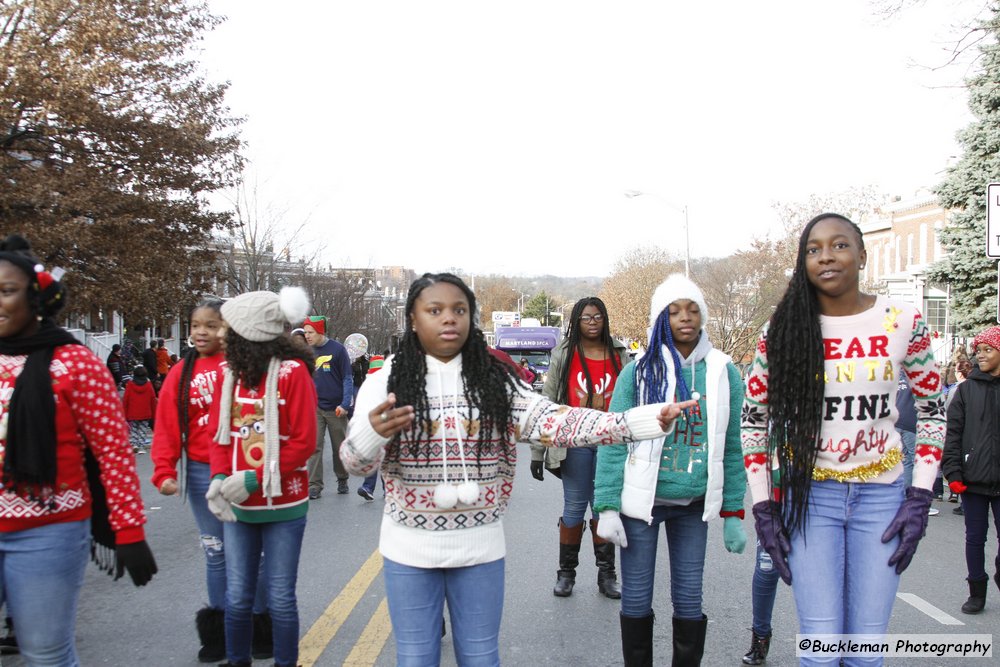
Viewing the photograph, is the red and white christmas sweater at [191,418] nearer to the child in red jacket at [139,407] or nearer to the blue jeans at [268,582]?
the blue jeans at [268,582]

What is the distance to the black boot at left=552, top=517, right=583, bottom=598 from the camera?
5.86 metres

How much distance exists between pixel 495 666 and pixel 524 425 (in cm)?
89

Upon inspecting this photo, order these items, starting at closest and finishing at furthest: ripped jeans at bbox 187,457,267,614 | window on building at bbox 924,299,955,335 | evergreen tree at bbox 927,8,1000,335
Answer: ripped jeans at bbox 187,457,267,614, evergreen tree at bbox 927,8,1000,335, window on building at bbox 924,299,955,335

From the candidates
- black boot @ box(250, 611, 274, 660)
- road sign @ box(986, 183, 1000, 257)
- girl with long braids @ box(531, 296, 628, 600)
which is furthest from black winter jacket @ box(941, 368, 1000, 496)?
black boot @ box(250, 611, 274, 660)

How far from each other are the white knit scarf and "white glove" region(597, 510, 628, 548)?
1.53 m

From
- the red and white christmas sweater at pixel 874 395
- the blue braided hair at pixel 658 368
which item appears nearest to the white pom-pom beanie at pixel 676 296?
the blue braided hair at pixel 658 368

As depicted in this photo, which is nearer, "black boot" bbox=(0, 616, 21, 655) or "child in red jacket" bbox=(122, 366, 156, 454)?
"black boot" bbox=(0, 616, 21, 655)

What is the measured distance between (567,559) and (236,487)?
2801 mm

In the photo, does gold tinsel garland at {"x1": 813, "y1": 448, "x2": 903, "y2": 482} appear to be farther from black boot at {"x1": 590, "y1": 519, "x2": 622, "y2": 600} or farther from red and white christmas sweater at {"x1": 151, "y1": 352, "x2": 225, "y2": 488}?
red and white christmas sweater at {"x1": 151, "y1": 352, "x2": 225, "y2": 488}

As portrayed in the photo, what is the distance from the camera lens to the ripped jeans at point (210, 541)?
4.46 metres

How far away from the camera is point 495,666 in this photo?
3.12 meters

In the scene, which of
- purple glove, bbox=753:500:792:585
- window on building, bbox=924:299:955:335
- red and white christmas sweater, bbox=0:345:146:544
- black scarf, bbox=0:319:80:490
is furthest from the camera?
window on building, bbox=924:299:955:335

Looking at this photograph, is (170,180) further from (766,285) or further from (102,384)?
(766,285)

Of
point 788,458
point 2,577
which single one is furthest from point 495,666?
point 2,577
